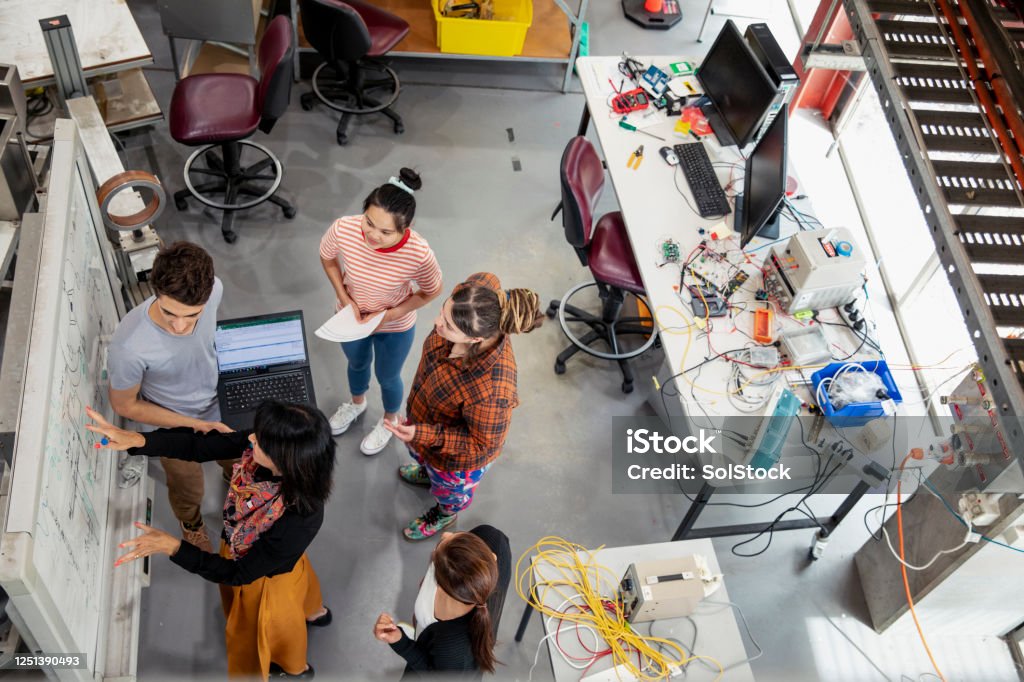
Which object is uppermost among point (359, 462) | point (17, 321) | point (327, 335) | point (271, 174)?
point (17, 321)

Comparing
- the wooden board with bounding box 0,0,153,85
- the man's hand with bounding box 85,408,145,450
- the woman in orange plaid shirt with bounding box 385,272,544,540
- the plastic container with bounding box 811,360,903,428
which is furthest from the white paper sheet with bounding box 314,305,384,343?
the wooden board with bounding box 0,0,153,85

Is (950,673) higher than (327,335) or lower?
lower

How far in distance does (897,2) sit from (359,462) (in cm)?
265

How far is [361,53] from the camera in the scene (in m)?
4.39

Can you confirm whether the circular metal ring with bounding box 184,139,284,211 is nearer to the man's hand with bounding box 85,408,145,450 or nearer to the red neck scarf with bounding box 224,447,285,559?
the man's hand with bounding box 85,408,145,450

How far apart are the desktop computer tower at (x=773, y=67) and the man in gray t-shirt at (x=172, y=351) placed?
2.56 metres

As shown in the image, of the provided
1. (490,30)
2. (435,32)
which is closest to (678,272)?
(490,30)

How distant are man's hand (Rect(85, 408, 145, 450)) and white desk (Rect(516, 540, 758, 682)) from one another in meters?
1.27

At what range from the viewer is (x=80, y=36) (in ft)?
12.9

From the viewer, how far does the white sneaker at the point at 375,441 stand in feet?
12.0

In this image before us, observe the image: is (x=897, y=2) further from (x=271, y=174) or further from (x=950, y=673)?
(x=271, y=174)

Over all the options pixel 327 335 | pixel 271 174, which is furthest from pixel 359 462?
pixel 271 174

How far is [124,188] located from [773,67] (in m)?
2.81

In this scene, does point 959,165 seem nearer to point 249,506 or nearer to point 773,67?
point 249,506
